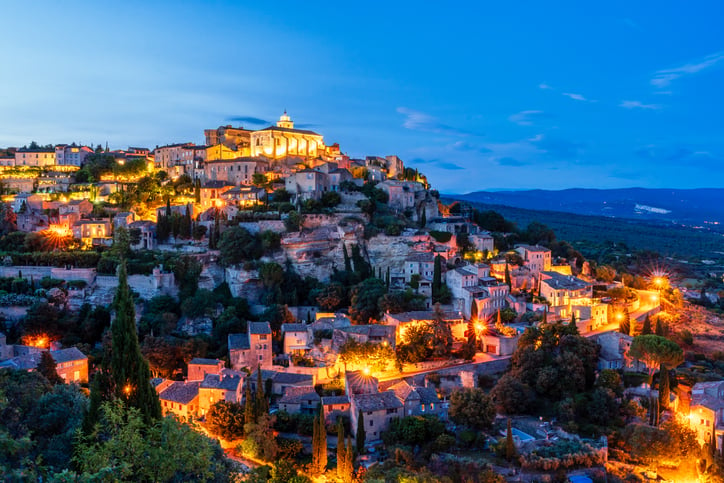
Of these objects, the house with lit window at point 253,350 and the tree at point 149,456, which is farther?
the house with lit window at point 253,350

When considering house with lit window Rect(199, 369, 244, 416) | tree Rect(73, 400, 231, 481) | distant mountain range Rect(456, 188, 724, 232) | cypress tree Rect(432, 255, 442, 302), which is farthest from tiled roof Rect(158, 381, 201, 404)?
distant mountain range Rect(456, 188, 724, 232)

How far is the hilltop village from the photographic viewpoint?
21844 millimetres

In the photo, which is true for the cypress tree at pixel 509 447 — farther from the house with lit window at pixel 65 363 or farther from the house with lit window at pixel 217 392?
the house with lit window at pixel 65 363

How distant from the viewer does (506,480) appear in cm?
2030

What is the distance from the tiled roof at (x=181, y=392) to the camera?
25.3 meters

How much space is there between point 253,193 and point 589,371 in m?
28.3

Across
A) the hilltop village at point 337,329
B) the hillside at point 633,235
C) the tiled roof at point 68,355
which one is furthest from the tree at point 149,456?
the hillside at point 633,235

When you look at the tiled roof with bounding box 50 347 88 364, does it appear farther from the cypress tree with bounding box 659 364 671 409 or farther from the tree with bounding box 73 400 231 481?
the cypress tree with bounding box 659 364 671 409

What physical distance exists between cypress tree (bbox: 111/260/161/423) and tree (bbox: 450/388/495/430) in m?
13.4

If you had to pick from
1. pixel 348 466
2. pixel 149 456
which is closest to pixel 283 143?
pixel 348 466

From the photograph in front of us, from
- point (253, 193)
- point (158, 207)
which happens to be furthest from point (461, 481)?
point (158, 207)

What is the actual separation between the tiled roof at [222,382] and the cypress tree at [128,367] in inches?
410

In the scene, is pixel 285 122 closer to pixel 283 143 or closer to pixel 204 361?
pixel 283 143

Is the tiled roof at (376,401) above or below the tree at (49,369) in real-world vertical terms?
below
